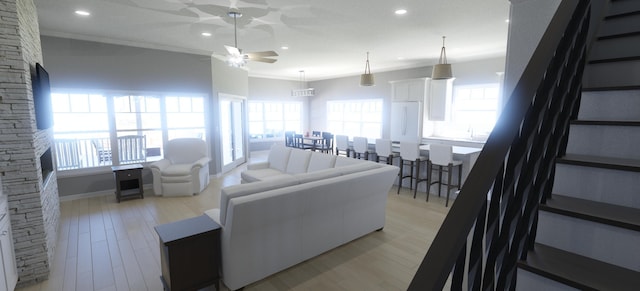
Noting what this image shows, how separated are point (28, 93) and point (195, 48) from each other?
3.58 metres

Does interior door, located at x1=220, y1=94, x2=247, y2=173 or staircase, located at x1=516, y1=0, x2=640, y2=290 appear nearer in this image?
staircase, located at x1=516, y1=0, x2=640, y2=290

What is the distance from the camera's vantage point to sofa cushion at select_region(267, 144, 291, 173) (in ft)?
17.4

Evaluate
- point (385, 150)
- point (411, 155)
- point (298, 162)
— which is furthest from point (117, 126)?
point (411, 155)

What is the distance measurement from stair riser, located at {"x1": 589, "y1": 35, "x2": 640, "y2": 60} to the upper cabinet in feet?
18.1

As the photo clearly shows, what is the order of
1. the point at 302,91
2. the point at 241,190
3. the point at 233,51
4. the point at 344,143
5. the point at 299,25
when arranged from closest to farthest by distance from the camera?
the point at 241,190 < the point at 233,51 < the point at 299,25 < the point at 344,143 < the point at 302,91

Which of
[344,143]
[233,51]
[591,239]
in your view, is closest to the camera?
[591,239]

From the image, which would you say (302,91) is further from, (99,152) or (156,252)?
(156,252)

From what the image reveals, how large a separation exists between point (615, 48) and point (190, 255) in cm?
327

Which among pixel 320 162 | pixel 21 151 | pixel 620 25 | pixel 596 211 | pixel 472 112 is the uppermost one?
pixel 620 25

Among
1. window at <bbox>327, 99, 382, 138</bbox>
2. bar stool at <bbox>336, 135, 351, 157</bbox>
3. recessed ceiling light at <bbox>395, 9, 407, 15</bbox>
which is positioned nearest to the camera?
recessed ceiling light at <bbox>395, 9, 407, 15</bbox>

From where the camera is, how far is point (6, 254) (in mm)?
2211

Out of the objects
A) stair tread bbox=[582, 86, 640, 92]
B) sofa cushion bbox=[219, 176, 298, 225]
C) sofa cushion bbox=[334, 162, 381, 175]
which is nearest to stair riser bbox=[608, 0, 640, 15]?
stair tread bbox=[582, 86, 640, 92]

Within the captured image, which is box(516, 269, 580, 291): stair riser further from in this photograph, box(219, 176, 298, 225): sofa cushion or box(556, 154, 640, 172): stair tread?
box(219, 176, 298, 225): sofa cushion

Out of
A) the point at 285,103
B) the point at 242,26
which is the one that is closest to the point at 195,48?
the point at 242,26
